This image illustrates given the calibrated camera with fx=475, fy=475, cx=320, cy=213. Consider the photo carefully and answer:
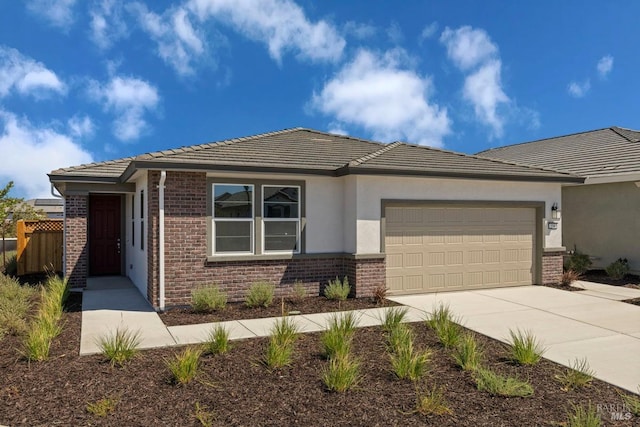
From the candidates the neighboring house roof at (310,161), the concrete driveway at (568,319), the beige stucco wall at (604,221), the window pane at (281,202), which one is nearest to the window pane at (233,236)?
the window pane at (281,202)

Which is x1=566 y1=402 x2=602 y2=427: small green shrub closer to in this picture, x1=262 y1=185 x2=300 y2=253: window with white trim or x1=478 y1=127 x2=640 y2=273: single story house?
x1=262 y1=185 x2=300 y2=253: window with white trim

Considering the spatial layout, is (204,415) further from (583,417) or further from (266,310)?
(266,310)

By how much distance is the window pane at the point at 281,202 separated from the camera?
10.6m

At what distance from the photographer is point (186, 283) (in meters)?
9.80

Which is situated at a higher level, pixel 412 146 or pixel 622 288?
pixel 412 146

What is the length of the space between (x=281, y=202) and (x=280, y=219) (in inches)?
15.2

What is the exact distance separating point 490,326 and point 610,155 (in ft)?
36.0

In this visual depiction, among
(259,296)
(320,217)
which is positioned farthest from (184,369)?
(320,217)

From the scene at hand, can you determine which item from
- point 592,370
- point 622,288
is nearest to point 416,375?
point 592,370

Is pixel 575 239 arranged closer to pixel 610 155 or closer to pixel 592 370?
pixel 610 155

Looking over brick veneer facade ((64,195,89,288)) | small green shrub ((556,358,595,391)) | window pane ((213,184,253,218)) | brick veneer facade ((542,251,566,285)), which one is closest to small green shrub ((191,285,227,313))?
→ window pane ((213,184,253,218))

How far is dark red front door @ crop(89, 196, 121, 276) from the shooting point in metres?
14.7

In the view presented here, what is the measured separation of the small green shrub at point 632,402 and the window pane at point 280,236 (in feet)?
23.0

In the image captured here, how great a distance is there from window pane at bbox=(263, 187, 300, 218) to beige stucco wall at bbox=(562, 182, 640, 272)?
10.3 metres
